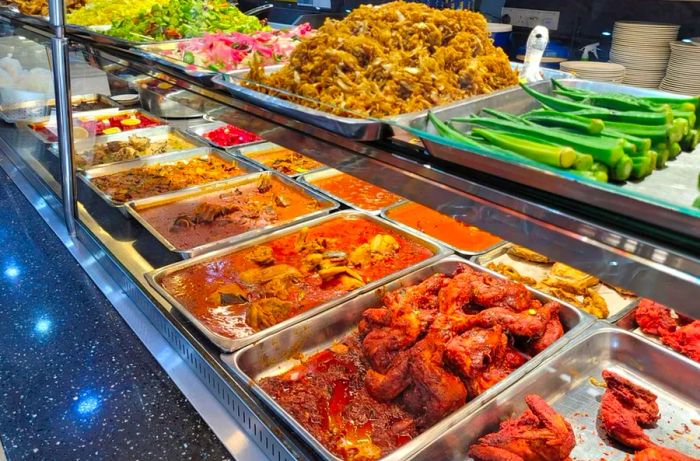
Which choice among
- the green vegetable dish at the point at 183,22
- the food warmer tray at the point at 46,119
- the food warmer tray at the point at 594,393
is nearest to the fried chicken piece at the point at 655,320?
the food warmer tray at the point at 594,393

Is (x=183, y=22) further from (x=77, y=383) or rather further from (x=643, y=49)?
(x=643, y=49)

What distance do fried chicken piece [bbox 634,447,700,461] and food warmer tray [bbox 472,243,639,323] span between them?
23.3 inches

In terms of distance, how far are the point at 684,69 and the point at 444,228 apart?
2.64 m

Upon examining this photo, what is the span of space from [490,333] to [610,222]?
3.22 feet

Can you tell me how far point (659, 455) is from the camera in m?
1.55

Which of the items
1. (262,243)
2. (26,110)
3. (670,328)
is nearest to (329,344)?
(262,243)

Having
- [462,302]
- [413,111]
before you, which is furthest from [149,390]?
[413,111]

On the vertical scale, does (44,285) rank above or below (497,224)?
below

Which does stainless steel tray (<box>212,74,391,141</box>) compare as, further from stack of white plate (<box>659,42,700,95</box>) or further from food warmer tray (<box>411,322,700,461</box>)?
stack of white plate (<box>659,42,700,95</box>)

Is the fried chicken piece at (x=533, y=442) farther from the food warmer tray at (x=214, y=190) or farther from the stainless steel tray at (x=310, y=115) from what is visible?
the food warmer tray at (x=214, y=190)

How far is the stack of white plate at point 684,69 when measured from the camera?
13.6 ft

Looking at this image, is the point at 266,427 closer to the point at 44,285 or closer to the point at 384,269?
the point at 384,269

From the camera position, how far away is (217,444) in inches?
70.7

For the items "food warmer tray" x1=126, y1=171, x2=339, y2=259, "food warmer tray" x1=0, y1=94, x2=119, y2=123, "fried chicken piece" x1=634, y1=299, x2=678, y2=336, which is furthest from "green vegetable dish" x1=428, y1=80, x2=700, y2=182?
"food warmer tray" x1=0, y1=94, x2=119, y2=123
